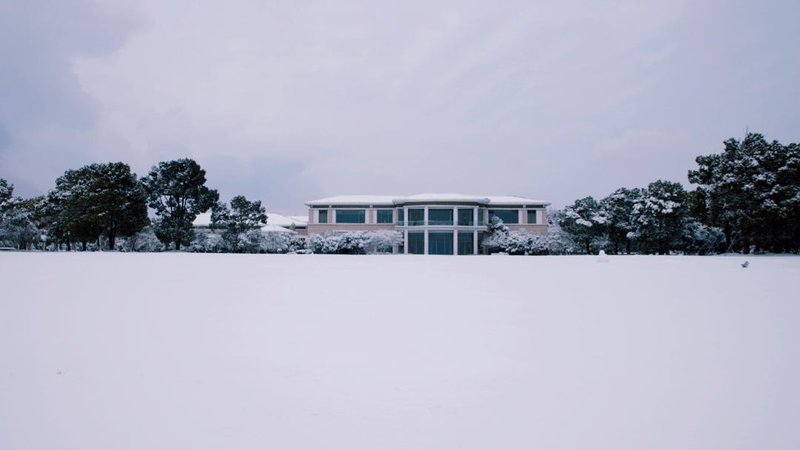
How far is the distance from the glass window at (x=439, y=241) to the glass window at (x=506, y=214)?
16.6 ft

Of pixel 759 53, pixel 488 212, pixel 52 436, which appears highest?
Result: pixel 759 53

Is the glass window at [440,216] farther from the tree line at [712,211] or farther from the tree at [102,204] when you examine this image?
the tree at [102,204]

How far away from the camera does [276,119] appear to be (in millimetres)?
39656

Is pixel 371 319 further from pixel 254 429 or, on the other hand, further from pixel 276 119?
pixel 276 119

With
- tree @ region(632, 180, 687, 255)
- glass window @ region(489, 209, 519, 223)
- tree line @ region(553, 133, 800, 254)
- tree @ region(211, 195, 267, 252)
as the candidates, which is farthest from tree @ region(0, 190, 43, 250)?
tree @ region(632, 180, 687, 255)

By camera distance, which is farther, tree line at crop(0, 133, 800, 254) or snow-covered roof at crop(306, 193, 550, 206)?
snow-covered roof at crop(306, 193, 550, 206)

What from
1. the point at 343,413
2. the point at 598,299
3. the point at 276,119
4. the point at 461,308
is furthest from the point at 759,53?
the point at 276,119

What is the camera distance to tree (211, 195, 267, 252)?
40.5 metres

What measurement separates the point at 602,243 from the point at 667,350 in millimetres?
39620

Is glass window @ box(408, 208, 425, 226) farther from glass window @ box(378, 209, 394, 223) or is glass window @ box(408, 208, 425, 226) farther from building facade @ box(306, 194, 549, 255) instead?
glass window @ box(378, 209, 394, 223)

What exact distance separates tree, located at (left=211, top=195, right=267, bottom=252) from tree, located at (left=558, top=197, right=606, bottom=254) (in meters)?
26.7

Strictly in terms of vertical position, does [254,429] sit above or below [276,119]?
below

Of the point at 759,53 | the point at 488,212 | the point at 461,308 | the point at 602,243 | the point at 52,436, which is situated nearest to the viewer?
the point at 52,436

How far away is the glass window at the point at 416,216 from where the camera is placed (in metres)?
44.7
